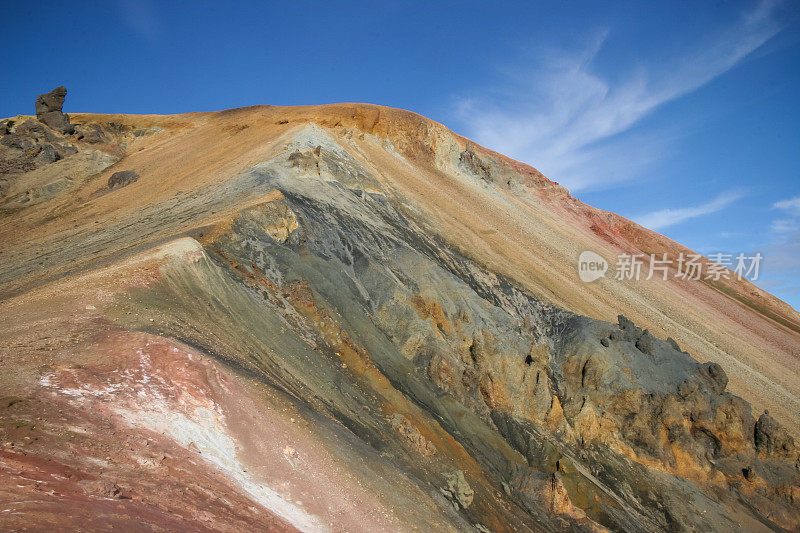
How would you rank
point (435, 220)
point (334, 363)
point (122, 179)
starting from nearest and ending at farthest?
point (334, 363)
point (435, 220)
point (122, 179)

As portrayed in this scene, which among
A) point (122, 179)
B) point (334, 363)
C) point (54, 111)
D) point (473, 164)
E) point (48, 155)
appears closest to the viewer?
point (334, 363)

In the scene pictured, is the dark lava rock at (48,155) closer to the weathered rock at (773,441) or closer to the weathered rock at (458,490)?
the weathered rock at (458,490)

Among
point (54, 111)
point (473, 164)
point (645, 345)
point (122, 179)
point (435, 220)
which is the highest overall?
point (473, 164)

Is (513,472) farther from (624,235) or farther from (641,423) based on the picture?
(624,235)

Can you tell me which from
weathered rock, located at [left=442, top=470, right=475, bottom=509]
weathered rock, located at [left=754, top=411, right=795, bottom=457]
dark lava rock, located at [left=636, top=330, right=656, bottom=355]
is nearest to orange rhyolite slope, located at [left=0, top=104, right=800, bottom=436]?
dark lava rock, located at [left=636, top=330, right=656, bottom=355]

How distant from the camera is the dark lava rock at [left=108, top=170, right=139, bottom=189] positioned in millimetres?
29770

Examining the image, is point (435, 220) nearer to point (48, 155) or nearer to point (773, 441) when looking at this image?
point (773, 441)

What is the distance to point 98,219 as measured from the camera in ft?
74.6

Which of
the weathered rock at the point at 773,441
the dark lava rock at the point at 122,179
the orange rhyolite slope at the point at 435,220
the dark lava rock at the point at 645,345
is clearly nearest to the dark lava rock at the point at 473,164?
the orange rhyolite slope at the point at 435,220

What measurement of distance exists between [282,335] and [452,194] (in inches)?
1001

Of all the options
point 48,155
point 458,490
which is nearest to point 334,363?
point 458,490

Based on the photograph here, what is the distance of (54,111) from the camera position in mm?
37562

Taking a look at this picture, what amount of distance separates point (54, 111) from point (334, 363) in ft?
135

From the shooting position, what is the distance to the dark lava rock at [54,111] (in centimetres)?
3700
